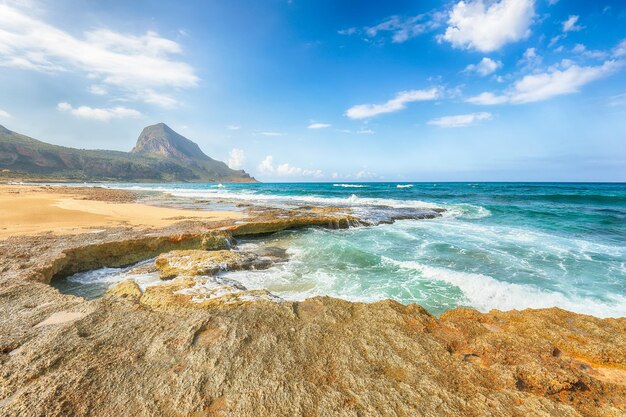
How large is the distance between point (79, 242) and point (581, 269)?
56.8 ft

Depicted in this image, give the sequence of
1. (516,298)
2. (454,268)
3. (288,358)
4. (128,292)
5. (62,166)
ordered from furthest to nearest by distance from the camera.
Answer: (62,166)
(454,268)
(516,298)
(128,292)
(288,358)

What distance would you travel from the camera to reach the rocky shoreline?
2480 mm

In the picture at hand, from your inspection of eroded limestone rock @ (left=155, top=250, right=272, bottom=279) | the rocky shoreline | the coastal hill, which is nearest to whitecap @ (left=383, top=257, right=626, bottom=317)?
the rocky shoreline

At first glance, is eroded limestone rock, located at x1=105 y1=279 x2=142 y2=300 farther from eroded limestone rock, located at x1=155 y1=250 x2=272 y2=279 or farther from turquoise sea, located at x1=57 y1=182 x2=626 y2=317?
turquoise sea, located at x1=57 y1=182 x2=626 y2=317

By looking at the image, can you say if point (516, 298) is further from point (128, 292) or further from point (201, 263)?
point (128, 292)

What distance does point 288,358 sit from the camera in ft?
10.2

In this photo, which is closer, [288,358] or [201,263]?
[288,358]

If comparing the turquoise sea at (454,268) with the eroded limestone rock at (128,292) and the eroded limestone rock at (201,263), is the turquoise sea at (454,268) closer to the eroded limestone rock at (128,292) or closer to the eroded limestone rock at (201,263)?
the eroded limestone rock at (201,263)

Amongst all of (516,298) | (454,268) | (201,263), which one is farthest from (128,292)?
(454,268)

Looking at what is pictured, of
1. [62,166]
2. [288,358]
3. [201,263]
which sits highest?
[62,166]

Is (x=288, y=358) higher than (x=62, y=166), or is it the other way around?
(x=62, y=166)

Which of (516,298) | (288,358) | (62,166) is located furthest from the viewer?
(62,166)

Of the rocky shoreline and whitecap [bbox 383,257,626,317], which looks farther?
whitecap [bbox 383,257,626,317]

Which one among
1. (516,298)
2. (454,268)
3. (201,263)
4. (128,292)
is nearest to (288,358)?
(128,292)
